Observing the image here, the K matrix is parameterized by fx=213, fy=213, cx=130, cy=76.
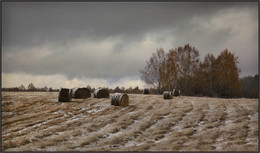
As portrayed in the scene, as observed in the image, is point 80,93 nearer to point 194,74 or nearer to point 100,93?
point 100,93

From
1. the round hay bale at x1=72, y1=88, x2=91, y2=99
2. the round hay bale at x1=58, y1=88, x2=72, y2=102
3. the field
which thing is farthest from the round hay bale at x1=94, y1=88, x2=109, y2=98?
the field

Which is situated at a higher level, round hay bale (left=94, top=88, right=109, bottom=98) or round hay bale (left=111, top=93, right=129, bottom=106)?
round hay bale (left=94, top=88, right=109, bottom=98)

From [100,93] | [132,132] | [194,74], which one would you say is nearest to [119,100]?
[100,93]

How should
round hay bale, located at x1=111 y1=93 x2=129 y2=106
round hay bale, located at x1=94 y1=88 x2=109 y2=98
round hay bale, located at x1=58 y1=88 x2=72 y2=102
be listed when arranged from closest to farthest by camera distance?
1. round hay bale, located at x1=111 y1=93 x2=129 y2=106
2. round hay bale, located at x1=58 y1=88 x2=72 y2=102
3. round hay bale, located at x1=94 y1=88 x2=109 y2=98

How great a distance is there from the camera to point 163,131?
898cm

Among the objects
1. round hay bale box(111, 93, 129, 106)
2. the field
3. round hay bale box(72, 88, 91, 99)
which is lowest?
the field

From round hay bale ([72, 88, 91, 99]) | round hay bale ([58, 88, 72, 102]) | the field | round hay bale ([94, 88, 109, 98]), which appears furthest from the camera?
round hay bale ([94, 88, 109, 98])

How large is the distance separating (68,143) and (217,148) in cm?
482

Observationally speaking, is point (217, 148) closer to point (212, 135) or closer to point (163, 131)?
point (212, 135)

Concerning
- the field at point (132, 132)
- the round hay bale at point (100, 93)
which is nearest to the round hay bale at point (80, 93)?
the round hay bale at point (100, 93)

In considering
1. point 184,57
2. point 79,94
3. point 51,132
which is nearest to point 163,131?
point 51,132

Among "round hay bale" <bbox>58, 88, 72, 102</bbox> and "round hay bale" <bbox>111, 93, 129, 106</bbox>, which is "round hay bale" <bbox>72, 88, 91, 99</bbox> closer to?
"round hay bale" <bbox>58, 88, 72, 102</bbox>

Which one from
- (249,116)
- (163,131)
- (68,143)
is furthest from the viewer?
(249,116)

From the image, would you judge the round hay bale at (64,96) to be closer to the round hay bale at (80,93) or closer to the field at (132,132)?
the round hay bale at (80,93)
